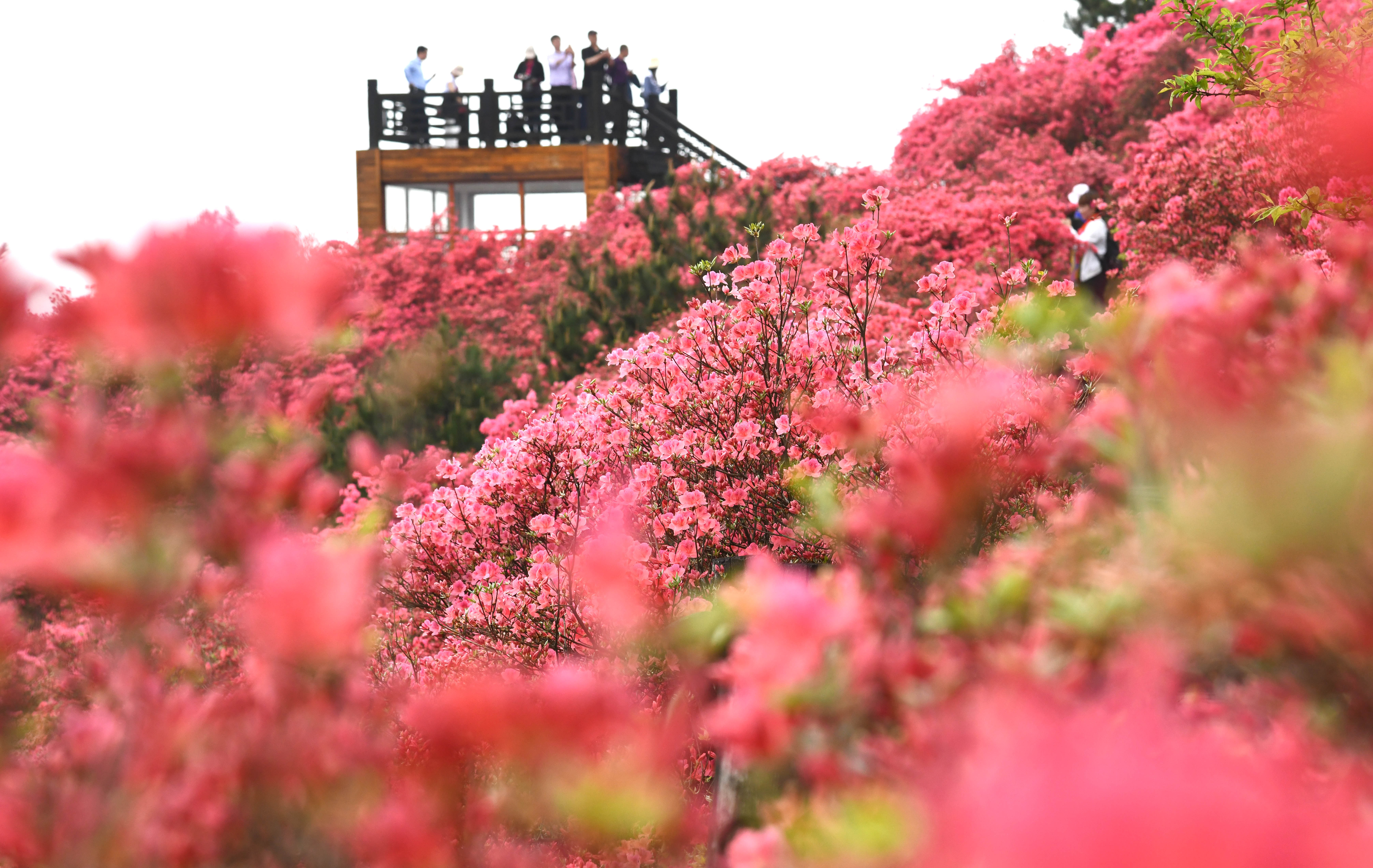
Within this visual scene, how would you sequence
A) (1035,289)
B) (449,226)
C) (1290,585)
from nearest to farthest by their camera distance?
(1290,585) → (1035,289) → (449,226)

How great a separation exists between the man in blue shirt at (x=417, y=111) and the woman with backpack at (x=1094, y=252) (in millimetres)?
14932

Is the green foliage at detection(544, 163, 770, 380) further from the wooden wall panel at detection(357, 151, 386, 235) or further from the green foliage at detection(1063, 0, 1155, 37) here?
the green foliage at detection(1063, 0, 1155, 37)

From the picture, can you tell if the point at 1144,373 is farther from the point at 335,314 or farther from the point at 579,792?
the point at 335,314

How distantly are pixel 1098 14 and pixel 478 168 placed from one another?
18671mm

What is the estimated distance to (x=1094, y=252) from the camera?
32.7 feet

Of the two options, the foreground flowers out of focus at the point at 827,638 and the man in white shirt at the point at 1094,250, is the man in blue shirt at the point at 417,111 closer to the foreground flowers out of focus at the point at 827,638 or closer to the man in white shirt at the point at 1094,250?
the man in white shirt at the point at 1094,250

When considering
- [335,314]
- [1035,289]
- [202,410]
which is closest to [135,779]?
[202,410]

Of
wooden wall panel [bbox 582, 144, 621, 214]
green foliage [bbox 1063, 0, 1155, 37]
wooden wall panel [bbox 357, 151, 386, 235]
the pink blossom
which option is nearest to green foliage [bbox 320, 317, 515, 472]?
Answer: the pink blossom

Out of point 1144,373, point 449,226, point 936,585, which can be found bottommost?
point 936,585

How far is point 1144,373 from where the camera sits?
1.26 meters

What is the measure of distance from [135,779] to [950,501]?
3.56ft

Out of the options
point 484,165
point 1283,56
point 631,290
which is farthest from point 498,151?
point 1283,56

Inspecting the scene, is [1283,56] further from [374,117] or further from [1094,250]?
[374,117]

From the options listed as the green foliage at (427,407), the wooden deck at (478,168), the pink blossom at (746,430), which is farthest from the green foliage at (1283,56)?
the wooden deck at (478,168)
